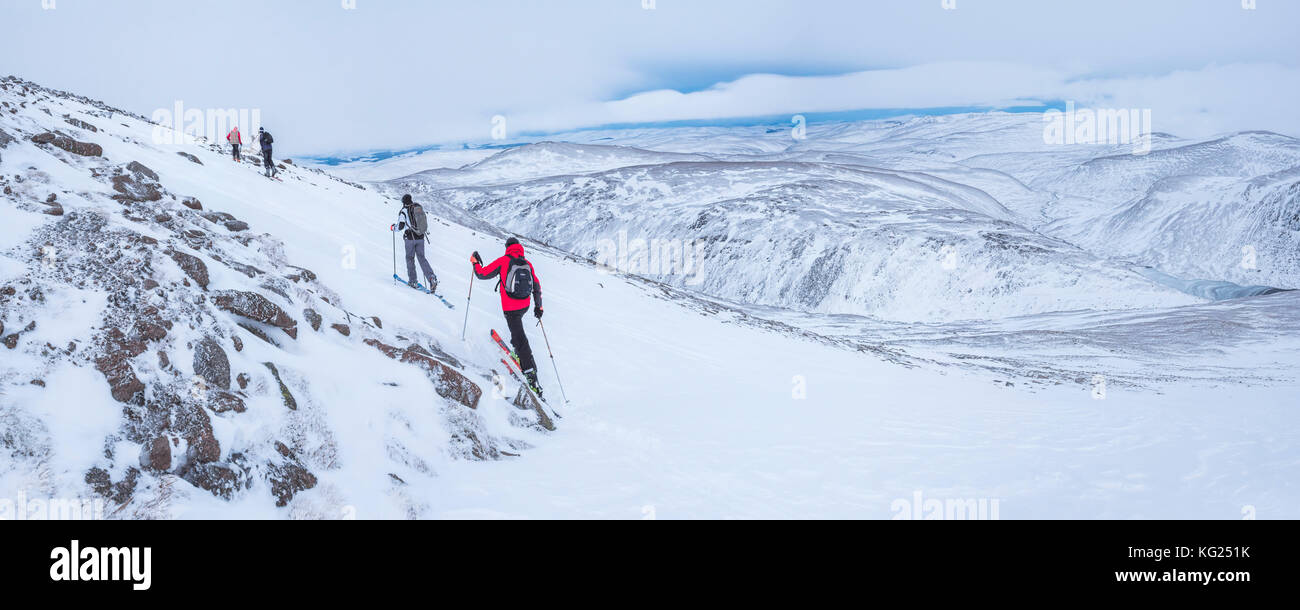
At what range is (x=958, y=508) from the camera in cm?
731

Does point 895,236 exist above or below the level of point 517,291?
above

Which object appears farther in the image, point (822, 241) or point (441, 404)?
point (822, 241)

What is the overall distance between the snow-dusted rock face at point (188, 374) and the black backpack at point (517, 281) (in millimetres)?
1559

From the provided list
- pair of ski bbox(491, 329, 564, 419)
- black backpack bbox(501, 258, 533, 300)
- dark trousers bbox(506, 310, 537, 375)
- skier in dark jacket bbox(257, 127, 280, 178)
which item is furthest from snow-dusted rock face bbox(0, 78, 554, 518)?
skier in dark jacket bbox(257, 127, 280, 178)

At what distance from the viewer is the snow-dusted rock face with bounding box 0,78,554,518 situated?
5828 mm

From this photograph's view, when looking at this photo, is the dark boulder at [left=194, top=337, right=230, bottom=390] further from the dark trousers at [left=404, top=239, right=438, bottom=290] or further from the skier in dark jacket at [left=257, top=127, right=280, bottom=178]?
the skier in dark jacket at [left=257, top=127, right=280, bottom=178]

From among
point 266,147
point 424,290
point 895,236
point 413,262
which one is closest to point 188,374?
point 424,290

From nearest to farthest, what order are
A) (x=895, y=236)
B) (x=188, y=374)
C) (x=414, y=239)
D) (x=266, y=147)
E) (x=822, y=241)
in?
1. (x=188, y=374)
2. (x=414, y=239)
3. (x=266, y=147)
4. (x=895, y=236)
5. (x=822, y=241)

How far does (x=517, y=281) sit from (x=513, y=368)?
184 cm

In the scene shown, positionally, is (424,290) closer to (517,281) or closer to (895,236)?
(517,281)

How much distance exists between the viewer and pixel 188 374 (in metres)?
6.96
